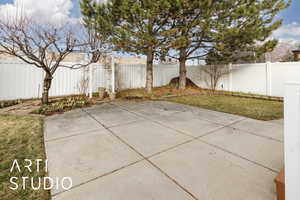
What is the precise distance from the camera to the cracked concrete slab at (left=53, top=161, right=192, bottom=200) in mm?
1522

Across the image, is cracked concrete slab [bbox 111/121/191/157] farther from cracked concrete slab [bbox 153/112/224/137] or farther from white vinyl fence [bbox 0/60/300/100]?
white vinyl fence [bbox 0/60/300/100]

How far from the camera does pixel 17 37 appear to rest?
4.71 meters

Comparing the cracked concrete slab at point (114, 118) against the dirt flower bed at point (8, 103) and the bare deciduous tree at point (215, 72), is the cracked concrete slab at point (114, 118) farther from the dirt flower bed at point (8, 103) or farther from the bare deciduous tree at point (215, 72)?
the bare deciduous tree at point (215, 72)

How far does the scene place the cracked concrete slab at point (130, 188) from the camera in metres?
1.52

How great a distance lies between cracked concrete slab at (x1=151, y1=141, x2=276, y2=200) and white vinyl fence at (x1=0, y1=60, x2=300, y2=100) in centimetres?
526

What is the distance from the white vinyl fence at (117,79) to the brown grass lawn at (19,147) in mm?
3042

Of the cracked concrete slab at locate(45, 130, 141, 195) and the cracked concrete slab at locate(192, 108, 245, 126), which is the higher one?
the cracked concrete slab at locate(192, 108, 245, 126)

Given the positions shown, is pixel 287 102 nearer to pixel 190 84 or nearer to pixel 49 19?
pixel 49 19

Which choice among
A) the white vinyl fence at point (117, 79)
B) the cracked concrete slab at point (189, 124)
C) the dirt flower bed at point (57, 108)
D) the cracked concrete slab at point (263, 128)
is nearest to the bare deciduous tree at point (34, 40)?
the dirt flower bed at point (57, 108)

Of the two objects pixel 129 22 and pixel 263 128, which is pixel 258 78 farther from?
pixel 129 22

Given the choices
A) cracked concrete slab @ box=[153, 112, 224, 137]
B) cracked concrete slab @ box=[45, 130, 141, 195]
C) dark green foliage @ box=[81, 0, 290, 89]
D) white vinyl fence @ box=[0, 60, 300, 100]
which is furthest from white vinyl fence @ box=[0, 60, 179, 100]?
cracked concrete slab @ box=[45, 130, 141, 195]

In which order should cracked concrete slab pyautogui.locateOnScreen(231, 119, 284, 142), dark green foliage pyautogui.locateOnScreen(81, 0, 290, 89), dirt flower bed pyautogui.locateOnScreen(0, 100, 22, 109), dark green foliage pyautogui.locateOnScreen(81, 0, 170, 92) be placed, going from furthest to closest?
1. dark green foliage pyautogui.locateOnScreen(81, 0, 290, 89)
2. dark green foliage pyautogui.locateOnScreen(81, 0, 170, 92)
3. dirt flower bed pyautogui.locateOnScreen(0, 100, 22, 109)
4. cracked concrete slab pyautogui.locateOnScreen(231, 119, 284, 142)

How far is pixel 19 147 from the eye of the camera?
254cm

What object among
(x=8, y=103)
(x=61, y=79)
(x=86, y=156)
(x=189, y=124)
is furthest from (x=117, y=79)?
(x=86, y=156)
